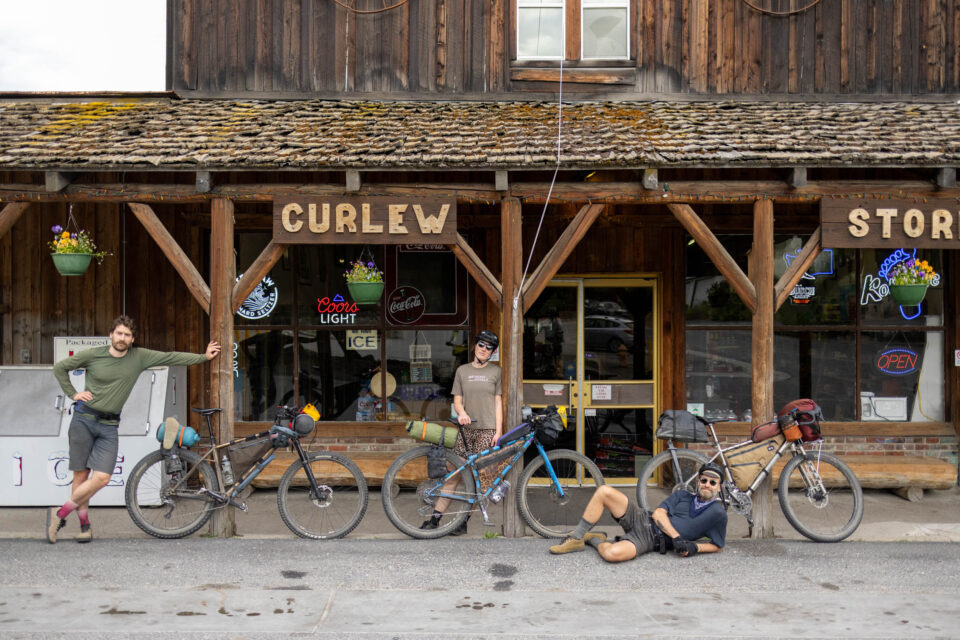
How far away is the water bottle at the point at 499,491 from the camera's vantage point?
245 inches

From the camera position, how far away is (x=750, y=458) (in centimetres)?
625

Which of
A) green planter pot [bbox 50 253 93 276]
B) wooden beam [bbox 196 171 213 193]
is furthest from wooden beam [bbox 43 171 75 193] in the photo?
wooden beam [bbox 196 171 213 193]

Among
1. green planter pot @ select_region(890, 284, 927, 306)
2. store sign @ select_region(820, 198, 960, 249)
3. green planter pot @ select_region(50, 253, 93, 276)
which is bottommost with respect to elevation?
green planter pot @ select_region(890, 284, 927, 306)

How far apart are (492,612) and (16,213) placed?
5.11 meters

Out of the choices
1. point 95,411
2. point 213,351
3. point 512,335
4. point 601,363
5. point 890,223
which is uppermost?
point 890,223

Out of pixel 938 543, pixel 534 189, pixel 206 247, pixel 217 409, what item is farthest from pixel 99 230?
pixel 938 543

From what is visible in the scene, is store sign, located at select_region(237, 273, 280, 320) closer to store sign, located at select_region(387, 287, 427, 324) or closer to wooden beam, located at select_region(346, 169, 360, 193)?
store sign, located at select_region(387, 287, 427, 324)

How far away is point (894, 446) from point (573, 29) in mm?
5700

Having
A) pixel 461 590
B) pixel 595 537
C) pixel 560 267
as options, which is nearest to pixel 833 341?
pixel 560 267

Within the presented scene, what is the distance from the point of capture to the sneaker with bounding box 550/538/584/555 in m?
5.74

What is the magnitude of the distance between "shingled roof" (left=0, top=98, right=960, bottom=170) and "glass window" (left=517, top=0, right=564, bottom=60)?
698mm

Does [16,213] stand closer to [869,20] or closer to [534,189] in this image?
[534,189]

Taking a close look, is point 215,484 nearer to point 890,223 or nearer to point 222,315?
point 222,315

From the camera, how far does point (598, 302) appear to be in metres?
8.64
